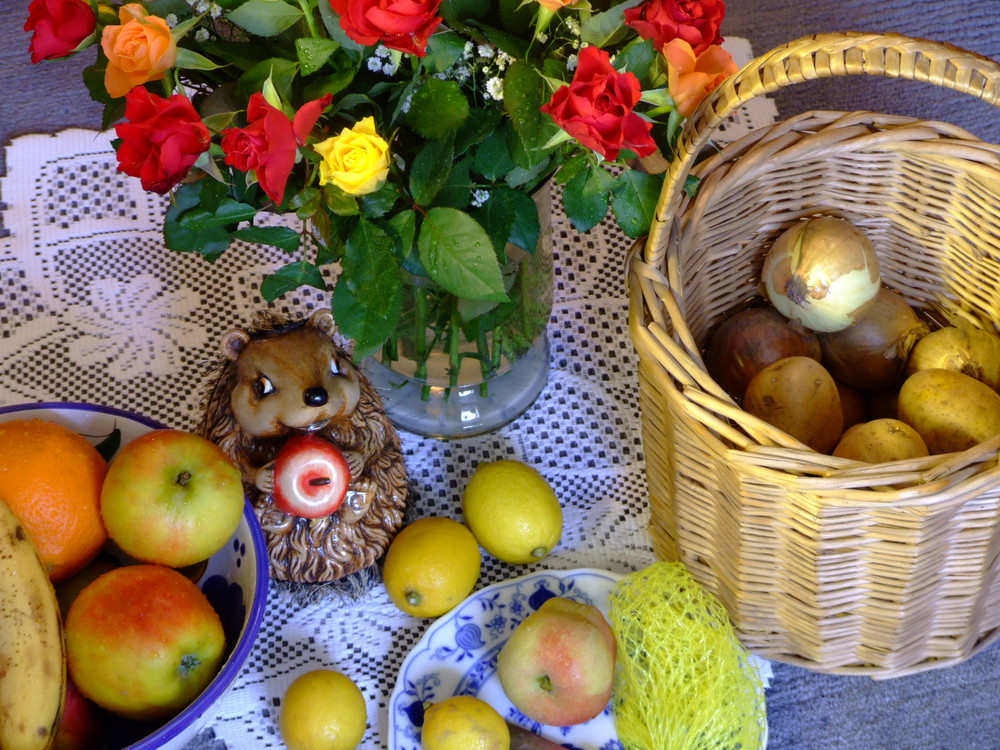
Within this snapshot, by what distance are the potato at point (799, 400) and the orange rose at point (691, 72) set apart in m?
0.23

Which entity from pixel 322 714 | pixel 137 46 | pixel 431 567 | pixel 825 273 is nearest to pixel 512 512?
pixel 431 567

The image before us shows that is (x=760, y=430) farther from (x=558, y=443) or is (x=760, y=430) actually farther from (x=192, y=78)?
(x=192, y=78)

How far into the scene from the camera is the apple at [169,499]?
0.58 m

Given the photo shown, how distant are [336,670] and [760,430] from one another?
360 mm

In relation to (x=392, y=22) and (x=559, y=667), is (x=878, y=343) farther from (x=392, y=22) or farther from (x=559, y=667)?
(x=392, y=22)

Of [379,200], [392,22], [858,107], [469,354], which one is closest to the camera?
[392,22]

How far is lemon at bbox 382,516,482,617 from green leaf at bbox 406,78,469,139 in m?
0.31

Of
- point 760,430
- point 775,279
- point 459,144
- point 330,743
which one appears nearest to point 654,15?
point 459,144

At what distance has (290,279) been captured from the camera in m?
0.59

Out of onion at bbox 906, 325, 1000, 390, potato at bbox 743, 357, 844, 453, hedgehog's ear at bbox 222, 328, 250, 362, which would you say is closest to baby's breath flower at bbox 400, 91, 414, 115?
hedgehog's ear at bbox 222, 328, 250, 362

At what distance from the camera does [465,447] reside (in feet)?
2.65

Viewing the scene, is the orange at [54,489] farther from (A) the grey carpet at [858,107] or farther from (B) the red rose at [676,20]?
(B) the red rose at [676,20]

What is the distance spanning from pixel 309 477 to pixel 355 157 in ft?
0.86

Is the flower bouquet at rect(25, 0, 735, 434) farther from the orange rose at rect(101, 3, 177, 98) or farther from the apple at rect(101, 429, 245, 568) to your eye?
the apple at rect(101, 429, 245, 568)
